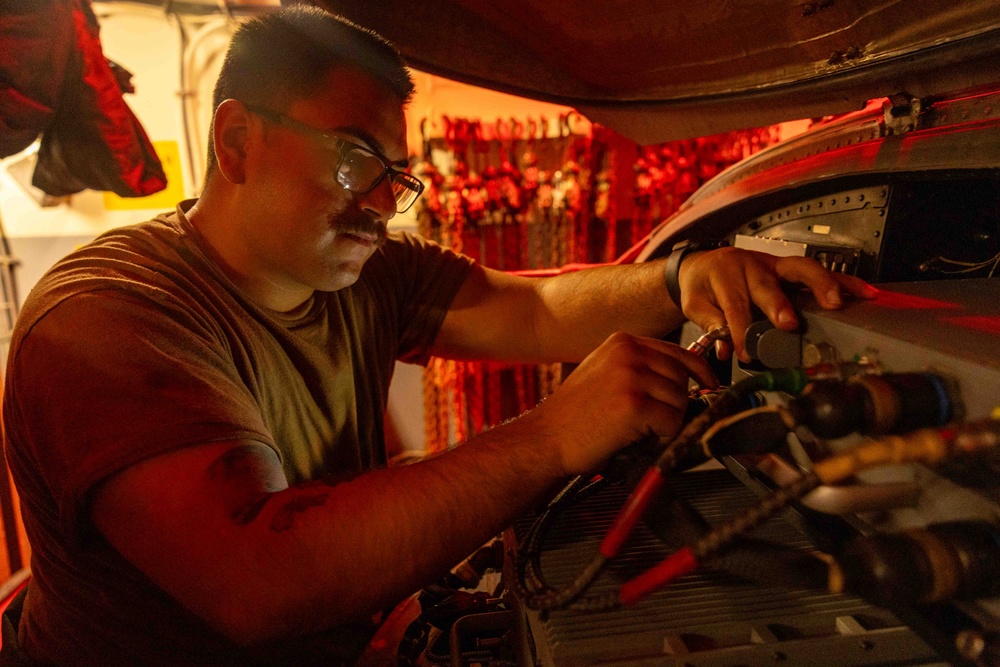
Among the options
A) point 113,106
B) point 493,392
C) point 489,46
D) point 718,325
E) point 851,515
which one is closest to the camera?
point 851,515

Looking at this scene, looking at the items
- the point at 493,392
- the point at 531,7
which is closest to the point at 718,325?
the point at 531,7

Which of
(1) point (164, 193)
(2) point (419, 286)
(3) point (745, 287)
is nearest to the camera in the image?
(3) point (745, 287)

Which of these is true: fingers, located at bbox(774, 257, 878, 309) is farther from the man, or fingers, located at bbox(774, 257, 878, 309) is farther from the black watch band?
the black watch band

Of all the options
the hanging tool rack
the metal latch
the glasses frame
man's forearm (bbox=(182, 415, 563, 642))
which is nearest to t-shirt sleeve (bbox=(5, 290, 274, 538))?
man's forearm (bbox=(182, 415, 563, 642))

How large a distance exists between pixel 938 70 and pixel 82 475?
1.21 metres

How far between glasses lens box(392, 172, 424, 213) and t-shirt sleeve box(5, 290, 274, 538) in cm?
48

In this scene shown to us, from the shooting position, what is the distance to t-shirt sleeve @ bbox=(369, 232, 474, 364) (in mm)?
1288

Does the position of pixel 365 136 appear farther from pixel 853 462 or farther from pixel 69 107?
pixel 69 107

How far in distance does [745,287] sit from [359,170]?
626 mm

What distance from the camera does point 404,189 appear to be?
1.12 metres

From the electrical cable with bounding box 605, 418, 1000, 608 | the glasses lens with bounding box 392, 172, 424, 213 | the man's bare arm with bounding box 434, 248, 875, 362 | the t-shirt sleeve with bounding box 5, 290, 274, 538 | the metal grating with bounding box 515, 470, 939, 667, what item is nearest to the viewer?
the electrical cable with bounding box 605, 418, 1000, 608

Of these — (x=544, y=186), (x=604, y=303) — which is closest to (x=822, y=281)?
(x=604, y=303)

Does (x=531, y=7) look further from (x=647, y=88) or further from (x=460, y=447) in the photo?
(x=460, y=447)

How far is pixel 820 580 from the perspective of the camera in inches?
16.0
